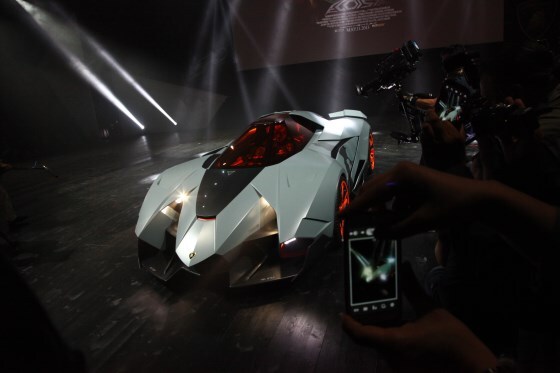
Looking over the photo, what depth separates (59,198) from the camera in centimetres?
494

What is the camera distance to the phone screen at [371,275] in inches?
27.0

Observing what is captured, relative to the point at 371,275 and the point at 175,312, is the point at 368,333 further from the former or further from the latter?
the point at 175,312

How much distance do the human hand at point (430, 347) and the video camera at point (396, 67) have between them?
11.0ft

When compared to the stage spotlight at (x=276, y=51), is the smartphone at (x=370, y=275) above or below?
below

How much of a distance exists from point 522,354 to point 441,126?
0.71 metres

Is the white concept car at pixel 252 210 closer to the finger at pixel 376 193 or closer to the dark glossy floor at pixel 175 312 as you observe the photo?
the dark glossy floor at pixel 175 312

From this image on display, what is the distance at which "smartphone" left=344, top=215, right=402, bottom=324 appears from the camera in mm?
667

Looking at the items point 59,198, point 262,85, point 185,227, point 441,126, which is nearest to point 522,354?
point 441,126

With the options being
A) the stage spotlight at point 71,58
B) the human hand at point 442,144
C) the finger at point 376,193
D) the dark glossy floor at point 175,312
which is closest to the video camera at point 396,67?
the dark glossy floor at point 175,312

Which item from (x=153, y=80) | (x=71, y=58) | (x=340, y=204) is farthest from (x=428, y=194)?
(x=71, y=58)

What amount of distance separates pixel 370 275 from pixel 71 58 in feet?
43.5

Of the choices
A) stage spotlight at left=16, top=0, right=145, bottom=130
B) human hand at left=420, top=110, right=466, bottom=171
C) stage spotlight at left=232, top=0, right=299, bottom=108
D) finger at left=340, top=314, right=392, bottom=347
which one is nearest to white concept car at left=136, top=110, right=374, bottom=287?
human hand at left=420, top=110, right=466, bottom=171

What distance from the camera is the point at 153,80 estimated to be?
11984 mm

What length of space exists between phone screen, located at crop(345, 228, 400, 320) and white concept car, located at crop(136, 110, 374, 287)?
3.90 feet
